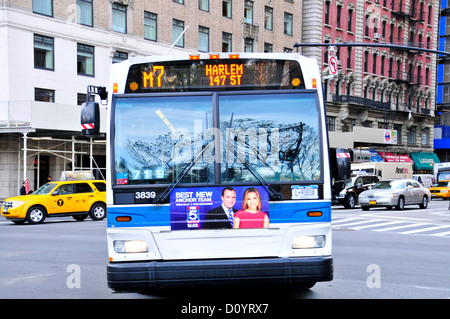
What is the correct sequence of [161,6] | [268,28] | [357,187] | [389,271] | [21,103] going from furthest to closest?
[268,28] → [161,6] → [357,187] → [21,103] → [389,271]

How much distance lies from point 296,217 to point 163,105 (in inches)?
82.2

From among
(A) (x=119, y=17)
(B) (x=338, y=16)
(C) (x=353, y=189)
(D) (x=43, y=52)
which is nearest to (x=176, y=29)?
(A) (x=119, y=17)

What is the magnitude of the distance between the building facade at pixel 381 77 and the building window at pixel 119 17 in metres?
20.1

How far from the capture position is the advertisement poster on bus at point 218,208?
282 inches

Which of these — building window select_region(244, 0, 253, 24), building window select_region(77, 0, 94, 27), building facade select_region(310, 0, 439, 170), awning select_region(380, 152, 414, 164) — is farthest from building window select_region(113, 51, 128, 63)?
awning select_region(380, 152, 414, 164)

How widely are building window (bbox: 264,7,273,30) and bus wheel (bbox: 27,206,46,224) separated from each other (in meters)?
29.7

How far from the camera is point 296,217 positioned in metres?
7.26

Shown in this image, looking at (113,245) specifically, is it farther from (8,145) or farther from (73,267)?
(8,145)

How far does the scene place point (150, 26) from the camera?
129 ft

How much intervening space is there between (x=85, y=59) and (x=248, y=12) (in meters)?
15.9

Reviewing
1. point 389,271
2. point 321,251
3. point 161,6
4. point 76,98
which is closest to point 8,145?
point 76,98

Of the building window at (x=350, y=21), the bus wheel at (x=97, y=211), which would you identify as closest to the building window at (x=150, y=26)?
the bus wheel at (x=97, y=211)

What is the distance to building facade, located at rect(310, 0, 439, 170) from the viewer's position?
54.2 metres
